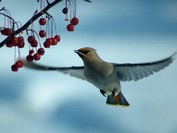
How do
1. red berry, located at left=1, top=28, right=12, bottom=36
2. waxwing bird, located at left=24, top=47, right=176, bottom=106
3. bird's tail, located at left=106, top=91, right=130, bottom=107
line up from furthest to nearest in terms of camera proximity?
bird's tail, located at left=106, top=91, right=130, bottom=107, waxwing bird, located at left=24, top=47, right=176, bottom=106, red berry, located at left=1, top=28, right=12, bottom=36

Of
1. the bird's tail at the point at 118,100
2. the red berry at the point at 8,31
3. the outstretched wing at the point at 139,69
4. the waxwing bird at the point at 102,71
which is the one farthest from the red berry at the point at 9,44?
the bird's tail at the point at 118,100

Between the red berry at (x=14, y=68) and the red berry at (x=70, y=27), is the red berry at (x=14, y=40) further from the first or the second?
the red berry at (x=70, y=27)

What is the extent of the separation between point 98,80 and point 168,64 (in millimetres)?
990

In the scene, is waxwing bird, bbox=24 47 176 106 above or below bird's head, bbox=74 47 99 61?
below

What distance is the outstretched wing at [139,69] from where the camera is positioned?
4840 millimetres

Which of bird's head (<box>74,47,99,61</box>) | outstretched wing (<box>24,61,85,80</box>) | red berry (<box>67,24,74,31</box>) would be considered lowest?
red berry (<box>67,24,74,31</box>)

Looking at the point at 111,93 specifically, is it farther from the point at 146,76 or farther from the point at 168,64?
the point at 168,64

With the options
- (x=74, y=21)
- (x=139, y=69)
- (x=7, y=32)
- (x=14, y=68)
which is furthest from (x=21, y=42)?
(x=139, y=69)

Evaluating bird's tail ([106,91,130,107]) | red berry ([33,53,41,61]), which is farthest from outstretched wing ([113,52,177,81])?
red berry ([33,53,41,61])

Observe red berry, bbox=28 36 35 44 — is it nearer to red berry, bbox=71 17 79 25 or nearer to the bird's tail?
red berry, bbox=71 17 79 25

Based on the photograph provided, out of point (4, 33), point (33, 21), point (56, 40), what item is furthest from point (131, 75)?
point (33, 21)

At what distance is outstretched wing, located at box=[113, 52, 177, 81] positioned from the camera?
15.9 ft

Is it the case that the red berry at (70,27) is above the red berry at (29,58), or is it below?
above

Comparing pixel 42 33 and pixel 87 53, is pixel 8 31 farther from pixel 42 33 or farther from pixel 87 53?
pixel 87 53
